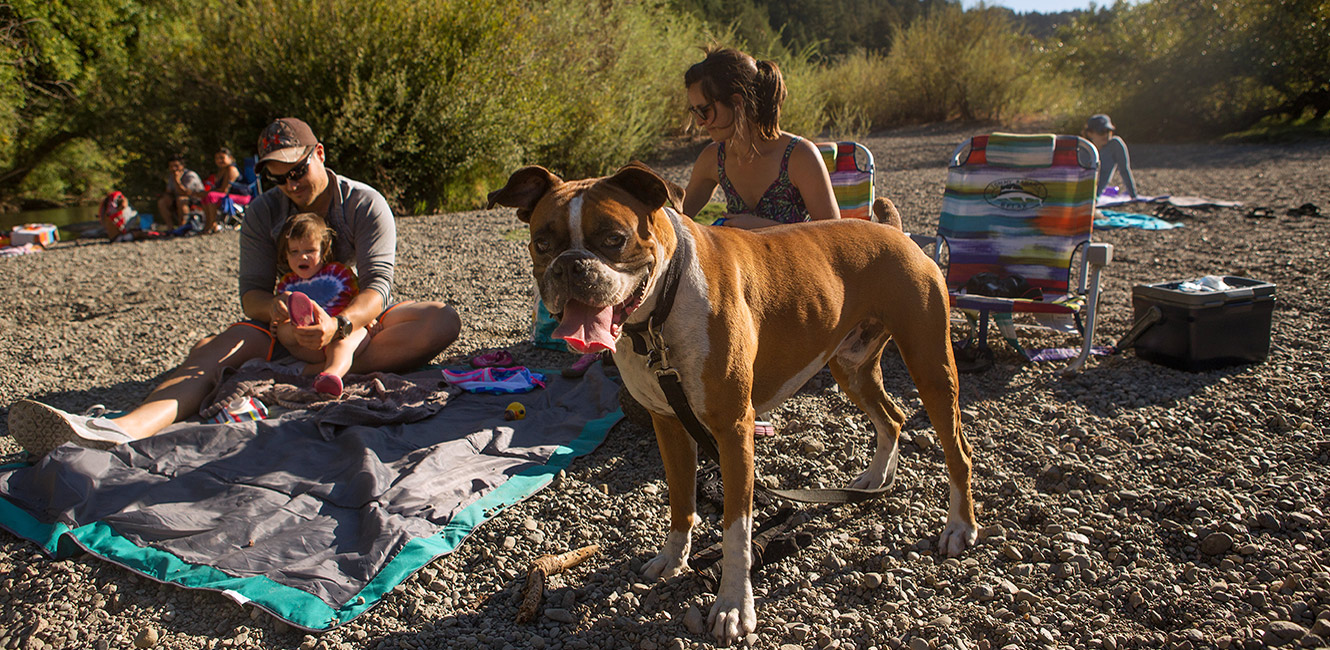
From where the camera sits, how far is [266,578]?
2.80m

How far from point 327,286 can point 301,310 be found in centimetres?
41

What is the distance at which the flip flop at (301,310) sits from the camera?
4238mm

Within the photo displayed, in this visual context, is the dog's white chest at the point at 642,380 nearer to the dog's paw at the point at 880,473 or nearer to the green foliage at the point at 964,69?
the dog's paw at the point at 880,473

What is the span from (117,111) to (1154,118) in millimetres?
25931

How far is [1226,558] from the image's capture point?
2.81 metres

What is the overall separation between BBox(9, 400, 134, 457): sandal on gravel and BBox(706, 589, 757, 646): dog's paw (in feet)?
10.1

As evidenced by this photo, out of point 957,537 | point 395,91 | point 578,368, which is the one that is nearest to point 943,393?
point 957,537

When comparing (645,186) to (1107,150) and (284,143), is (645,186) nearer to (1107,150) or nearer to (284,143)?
(284,143)

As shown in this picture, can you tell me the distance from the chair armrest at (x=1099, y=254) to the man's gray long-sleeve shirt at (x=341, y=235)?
4537mm

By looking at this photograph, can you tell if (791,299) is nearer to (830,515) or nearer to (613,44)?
(830,515)

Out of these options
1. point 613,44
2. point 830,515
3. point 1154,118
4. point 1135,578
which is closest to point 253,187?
point 613,44

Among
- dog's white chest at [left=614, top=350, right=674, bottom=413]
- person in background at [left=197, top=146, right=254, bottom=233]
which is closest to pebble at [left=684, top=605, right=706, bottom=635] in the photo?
dog's white chest at [left=614, top=350, right=674, bottom=413]

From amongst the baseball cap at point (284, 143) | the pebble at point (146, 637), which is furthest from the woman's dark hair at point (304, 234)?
the pebble at point (146, 637)

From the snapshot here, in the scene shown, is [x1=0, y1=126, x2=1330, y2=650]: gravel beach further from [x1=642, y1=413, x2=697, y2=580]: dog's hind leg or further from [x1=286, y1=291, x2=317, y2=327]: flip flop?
[x1=286, y1=291, x2=317, y2=327]: flip flop
